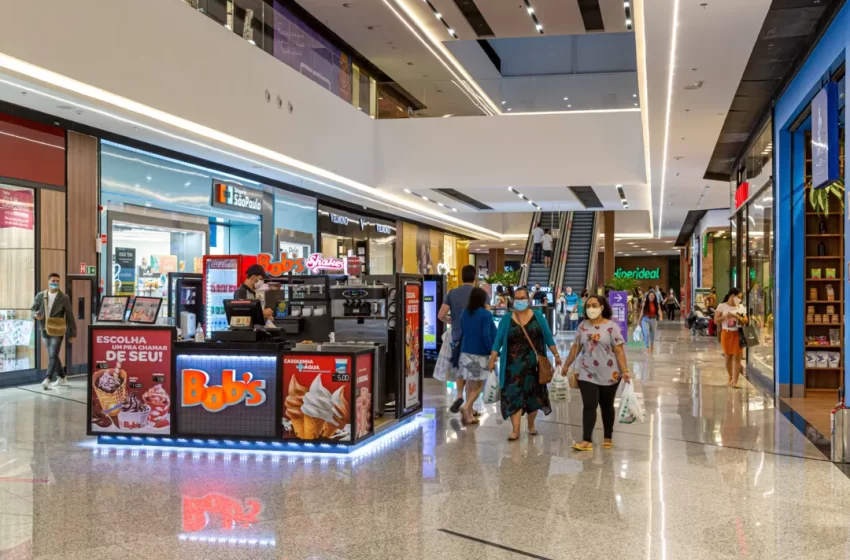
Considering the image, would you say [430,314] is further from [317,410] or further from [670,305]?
[670,305]

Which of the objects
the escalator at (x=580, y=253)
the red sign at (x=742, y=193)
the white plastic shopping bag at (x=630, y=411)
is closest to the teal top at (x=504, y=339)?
the white plastic shopping bag at (x=630, y=411)

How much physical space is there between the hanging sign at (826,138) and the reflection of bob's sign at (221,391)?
504cm

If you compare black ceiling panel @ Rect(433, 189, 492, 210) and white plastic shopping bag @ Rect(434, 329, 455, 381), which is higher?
black ceiling panel @ Rect(433, 189, 492, 210)

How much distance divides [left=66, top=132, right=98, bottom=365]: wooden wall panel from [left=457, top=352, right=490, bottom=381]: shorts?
6.55m

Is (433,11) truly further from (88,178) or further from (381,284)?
(381,284)

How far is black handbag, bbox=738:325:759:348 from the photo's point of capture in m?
12.4

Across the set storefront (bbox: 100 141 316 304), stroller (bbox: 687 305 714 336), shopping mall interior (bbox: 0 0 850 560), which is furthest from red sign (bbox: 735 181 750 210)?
stroller (bbox: 687 305 714 336)

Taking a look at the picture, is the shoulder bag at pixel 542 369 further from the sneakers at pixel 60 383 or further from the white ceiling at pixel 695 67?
the sneakers at pixel 60 383

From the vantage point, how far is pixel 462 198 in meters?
21.3

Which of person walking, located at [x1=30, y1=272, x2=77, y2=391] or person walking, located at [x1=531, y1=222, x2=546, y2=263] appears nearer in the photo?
person walking, located at [x1=30, y1=272, x2=77, y2=391]

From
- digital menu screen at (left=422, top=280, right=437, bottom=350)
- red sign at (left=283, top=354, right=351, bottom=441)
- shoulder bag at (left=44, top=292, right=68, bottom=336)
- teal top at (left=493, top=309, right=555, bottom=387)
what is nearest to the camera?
red sign at (left=283, top=354, right=351, bottom=441)

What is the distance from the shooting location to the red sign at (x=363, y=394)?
22.7ft

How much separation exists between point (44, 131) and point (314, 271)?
4.44 meters

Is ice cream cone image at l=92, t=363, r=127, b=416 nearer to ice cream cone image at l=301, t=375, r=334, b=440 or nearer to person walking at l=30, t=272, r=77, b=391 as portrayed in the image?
ice cream cone image at l=301, t=375, r=334, b=440
